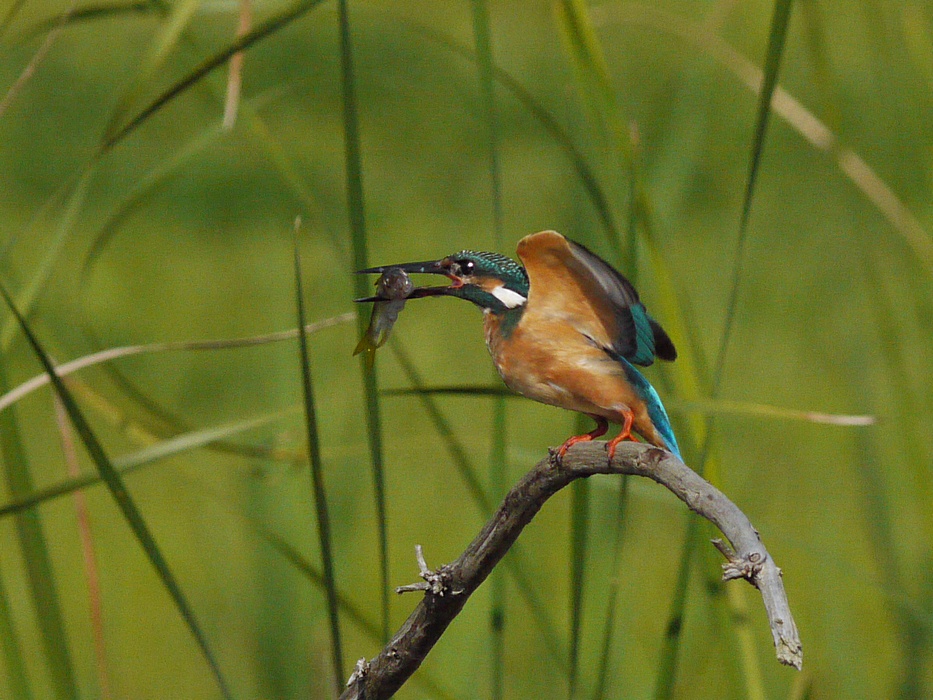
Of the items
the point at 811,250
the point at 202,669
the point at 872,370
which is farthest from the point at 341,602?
the point at 811,250

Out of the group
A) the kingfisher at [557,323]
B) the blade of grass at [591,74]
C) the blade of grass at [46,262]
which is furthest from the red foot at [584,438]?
the blade of grass at [46,262]

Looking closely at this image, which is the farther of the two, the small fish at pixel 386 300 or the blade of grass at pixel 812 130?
the blade of grass at pixel 812 130

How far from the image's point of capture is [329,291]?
183 cm

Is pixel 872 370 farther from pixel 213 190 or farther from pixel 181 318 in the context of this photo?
pixel 213 190

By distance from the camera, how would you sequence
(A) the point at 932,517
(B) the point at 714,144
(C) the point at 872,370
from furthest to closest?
1. (B) the point at 714,144
2. (C) the point at 872,370
3. (A) the point at 932,517

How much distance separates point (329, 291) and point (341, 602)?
1.26 meters

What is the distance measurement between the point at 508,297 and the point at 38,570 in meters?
0.30

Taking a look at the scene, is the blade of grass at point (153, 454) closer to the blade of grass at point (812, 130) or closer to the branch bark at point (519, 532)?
the branch bark at point (519, 532)

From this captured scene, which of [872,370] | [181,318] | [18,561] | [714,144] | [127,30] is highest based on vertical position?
[127,30]

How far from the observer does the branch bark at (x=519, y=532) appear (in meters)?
0.30

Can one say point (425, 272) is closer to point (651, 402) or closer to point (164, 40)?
point (651, 402)

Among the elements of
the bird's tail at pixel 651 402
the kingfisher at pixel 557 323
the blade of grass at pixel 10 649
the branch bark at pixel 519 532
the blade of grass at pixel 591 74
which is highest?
the blade of grass at pixel 591 74

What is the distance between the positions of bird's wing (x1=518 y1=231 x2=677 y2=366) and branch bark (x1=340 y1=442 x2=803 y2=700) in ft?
0.11

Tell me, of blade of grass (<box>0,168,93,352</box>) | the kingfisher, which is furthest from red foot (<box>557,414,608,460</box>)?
blade of grass (<box>0,168,93,352</box>)
